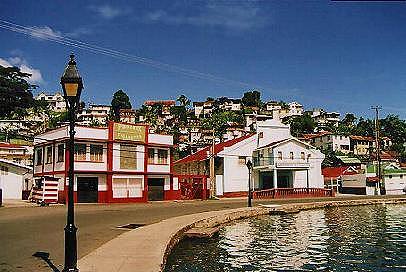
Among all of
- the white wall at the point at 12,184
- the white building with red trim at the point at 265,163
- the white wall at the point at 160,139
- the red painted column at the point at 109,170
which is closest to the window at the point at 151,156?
the white wall at the point at 160,139

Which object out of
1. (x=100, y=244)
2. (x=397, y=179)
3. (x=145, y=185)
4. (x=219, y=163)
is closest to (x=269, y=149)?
(x=219, y=163)

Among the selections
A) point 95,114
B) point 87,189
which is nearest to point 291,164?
point 87,189

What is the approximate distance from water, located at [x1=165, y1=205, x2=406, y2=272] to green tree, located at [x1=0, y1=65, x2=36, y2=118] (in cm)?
5101

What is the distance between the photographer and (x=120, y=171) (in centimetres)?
4062

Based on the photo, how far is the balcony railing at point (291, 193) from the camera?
169 feet

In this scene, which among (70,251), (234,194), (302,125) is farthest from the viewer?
(302,125)

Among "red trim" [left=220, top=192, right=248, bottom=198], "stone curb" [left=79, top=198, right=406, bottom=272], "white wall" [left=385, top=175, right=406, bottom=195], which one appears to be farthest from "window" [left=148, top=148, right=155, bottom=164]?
"white wall" [left=385, top=175, right=406, bottom=195]

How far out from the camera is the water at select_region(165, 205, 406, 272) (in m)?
12.8

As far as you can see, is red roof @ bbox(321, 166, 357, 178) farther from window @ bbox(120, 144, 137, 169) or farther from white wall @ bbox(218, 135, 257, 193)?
window @ bbox(120, 144, 137, 169)

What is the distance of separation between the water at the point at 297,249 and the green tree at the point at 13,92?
51.0m

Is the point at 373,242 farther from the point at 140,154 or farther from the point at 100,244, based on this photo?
the point at 140,154

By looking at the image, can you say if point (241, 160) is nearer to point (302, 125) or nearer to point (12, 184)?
point (12, 184)

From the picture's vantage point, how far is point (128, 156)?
136 ft

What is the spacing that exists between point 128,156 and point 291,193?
74.3ft
